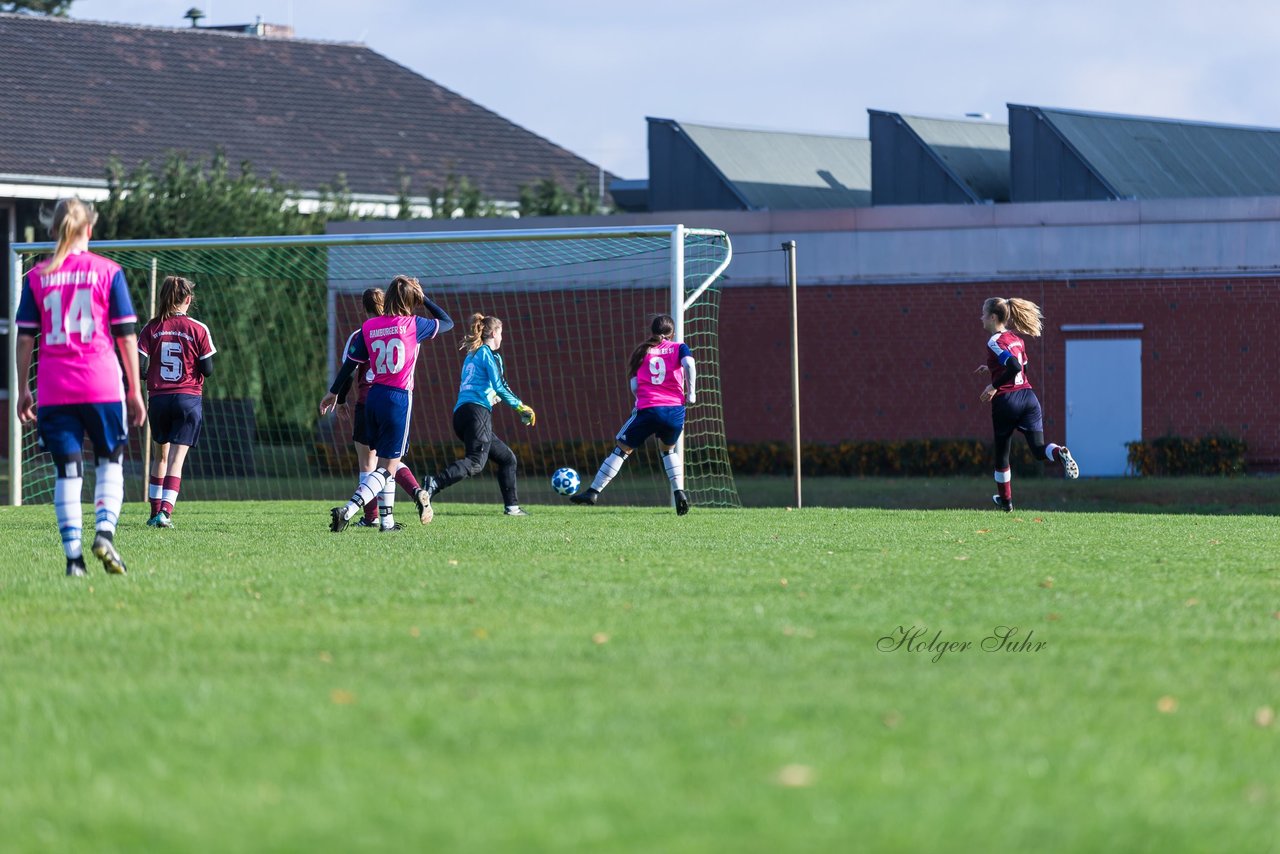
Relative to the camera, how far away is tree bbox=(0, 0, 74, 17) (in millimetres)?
56344

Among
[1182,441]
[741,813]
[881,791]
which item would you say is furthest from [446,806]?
[1182,441]

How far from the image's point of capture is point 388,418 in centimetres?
1152

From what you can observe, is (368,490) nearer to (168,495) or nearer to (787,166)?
(168,495)

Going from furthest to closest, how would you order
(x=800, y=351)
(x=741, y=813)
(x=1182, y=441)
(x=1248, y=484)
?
(x=800, y=351)
(x=1182, y=441)
(x=1248, y=484)
(x=741, y=813)

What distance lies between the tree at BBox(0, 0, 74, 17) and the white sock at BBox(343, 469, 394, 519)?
49.4m

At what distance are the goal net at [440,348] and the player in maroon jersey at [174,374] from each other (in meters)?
9.88

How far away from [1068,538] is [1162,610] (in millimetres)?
3998

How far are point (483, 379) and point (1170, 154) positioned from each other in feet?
62.9

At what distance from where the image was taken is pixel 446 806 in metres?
3.92

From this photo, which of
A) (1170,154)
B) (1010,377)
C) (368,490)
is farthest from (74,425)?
(1170,154)

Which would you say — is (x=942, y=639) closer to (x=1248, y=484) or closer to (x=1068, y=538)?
(x=1068, y=538)

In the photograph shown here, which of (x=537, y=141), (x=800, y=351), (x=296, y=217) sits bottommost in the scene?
(x=800, y=351)

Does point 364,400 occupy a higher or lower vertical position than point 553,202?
lower

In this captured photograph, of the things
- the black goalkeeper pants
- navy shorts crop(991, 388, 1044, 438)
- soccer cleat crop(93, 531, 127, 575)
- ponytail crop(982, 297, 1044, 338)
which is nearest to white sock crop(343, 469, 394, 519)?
the black goalkeeper pants
